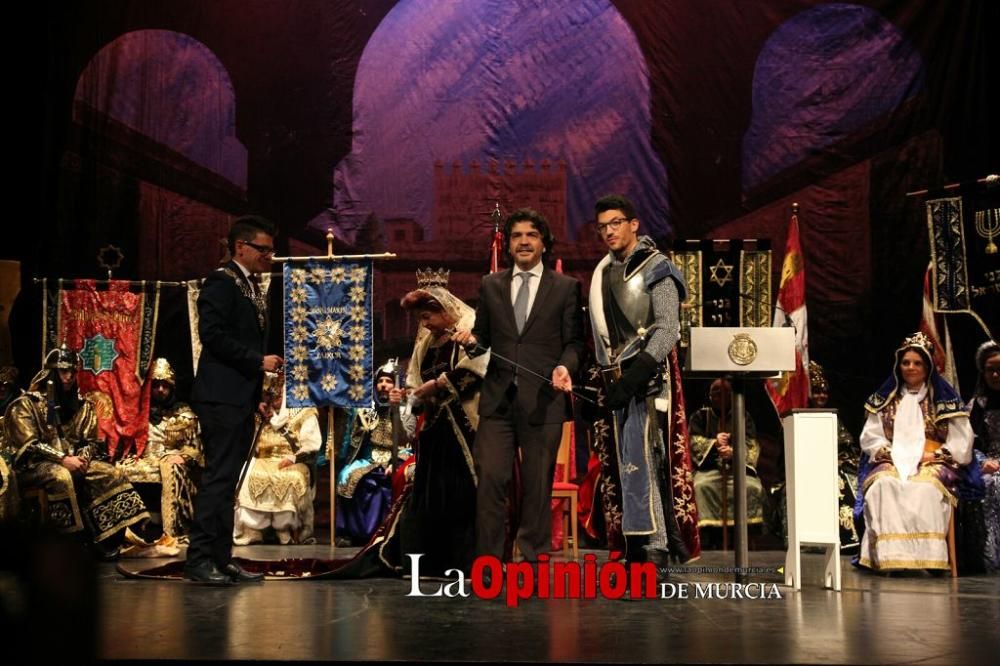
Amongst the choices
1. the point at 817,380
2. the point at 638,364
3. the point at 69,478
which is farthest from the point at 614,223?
the point at 69,478


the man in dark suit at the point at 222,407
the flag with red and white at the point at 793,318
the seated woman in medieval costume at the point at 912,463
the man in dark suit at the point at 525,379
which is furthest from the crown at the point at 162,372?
the seated woman in medieval costume at the point at 912,463

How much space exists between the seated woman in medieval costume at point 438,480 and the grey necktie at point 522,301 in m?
0.52

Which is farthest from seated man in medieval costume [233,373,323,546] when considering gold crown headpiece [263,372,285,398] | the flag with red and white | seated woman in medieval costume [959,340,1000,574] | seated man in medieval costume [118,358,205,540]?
seated woman in medieval costume [959,340,1000,574]

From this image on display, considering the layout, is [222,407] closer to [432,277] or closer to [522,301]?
[522,301]

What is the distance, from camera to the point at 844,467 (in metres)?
7.88

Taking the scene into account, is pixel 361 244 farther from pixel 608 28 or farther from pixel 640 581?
pixel 640 581

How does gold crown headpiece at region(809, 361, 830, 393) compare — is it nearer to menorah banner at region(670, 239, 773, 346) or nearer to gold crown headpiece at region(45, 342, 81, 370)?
menorah banner at region(670, 239, 773, 346)

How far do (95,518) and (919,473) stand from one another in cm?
478

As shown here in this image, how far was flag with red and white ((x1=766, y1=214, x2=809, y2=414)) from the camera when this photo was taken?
7660mm

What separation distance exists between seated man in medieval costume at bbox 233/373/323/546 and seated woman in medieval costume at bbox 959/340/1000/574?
4.34m

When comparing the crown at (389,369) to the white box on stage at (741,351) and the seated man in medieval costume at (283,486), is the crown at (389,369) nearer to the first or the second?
the seated man in medieval costume at (283,486)

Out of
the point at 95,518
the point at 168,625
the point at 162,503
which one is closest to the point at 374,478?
the point at 162,503

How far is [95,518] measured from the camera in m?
6.92

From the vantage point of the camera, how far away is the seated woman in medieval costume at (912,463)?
240 inches
